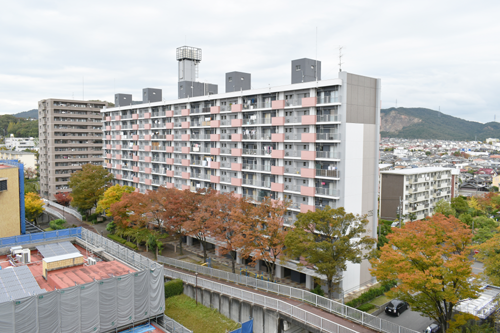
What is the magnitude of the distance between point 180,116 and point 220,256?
2471 cm

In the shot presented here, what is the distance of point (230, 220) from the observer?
37469mm

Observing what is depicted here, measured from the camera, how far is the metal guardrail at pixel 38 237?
96.2 feet

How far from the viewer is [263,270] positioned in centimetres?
4297

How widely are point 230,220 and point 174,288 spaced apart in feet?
29.5

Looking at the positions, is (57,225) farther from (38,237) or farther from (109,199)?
(38,237)

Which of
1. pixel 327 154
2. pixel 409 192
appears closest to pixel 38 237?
pixel 327 154

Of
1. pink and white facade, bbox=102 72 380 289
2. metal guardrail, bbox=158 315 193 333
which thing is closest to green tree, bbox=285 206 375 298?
pink and white facade, bbox=102 72 380 289

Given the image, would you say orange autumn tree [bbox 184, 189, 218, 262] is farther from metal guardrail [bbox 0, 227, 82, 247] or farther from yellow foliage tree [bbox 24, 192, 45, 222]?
yellow foliage tree [bbox 24, 192, 45, 222]

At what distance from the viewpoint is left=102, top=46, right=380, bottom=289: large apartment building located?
121 ft

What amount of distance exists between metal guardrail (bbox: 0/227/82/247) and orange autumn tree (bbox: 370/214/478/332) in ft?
90.3

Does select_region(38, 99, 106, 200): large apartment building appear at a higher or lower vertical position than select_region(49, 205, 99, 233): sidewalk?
higher

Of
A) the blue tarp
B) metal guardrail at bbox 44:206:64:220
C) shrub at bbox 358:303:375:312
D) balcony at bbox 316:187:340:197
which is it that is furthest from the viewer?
metal guardrail at bbox 44:206:64:220

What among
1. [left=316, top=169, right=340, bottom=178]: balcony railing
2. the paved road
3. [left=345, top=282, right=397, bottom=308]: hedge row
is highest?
[left=316, top=169, right=340, bottom=178]: balcony railing

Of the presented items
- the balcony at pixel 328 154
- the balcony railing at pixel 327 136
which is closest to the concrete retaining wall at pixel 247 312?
the balcony at pixel 328 154
